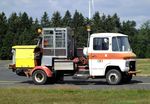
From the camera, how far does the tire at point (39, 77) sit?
2525 centimetres

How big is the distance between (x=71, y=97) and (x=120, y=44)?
28.4ft

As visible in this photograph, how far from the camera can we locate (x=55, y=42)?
Answer: 82.9 ft

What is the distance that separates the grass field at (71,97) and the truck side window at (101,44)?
6.24 m

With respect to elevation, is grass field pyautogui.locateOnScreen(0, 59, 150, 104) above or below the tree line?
below

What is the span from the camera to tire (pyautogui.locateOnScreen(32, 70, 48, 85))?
25.2 metres

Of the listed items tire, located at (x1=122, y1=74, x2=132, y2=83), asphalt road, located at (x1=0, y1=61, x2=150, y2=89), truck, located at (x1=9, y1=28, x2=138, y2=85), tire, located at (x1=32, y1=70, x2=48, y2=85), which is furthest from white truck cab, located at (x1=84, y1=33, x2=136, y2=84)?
tire, located at (x1=32, y1=70, x2=48, y2=85)

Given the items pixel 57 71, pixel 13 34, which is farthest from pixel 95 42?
pixel 13 34

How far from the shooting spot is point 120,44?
81.4ft

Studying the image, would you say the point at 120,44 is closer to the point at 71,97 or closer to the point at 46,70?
the point at 46,70

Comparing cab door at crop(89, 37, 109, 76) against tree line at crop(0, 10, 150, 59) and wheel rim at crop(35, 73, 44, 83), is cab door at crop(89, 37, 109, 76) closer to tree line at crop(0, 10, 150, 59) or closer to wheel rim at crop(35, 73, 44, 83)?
wheel rim at crop(35, 73, 44, 83)

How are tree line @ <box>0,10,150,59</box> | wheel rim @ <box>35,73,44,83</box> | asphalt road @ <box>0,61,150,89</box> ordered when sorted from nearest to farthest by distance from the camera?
1. asphalt road @ <box>0,61,150,89</box>
2. wheel rim @ <box>35,73,44,83</box>
3. tree line @ <box>0,10,150,59</box>

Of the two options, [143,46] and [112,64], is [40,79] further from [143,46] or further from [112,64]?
[143,46]

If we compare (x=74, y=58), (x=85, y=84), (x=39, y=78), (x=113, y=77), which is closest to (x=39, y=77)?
(x=39, y=78)

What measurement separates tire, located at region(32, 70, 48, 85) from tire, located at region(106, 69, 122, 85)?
3.11 metres
